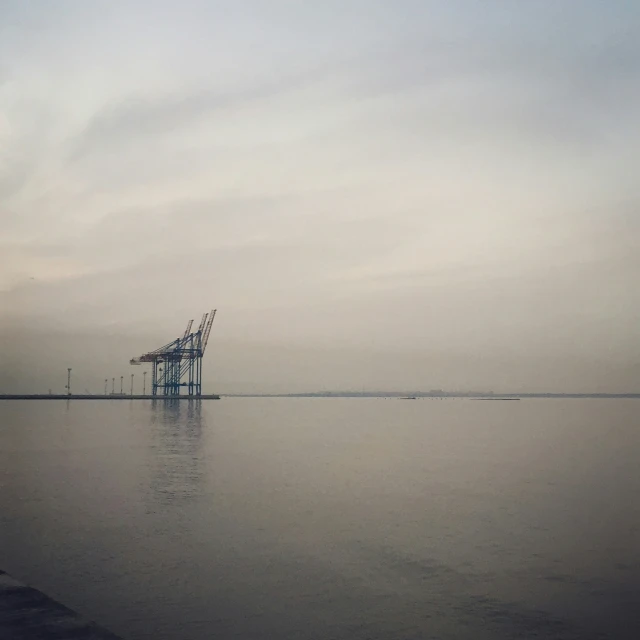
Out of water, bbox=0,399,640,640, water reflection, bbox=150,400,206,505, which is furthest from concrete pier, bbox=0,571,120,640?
water reflection, bbox=150,400,206,505

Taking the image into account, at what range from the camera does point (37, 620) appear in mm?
8094

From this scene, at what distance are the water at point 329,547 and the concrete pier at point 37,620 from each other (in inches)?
32.8

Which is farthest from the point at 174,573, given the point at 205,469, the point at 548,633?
the point at 205,469

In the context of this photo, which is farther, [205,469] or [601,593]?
[205,469]

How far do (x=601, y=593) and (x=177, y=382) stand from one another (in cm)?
13005

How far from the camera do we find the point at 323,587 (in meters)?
11.2

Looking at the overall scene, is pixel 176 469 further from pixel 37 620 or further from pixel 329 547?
pixel 37 620

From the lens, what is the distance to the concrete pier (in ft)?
24.7

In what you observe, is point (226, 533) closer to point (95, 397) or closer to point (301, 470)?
point (301, 470)

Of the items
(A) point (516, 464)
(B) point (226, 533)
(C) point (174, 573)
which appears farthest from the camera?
(A) point (516, 464)

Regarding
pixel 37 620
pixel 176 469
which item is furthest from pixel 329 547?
pixel 176 469

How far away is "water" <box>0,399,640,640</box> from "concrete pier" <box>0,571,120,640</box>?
834mm

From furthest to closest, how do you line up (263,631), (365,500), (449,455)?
(449,455)
(365,500)
(263,631)

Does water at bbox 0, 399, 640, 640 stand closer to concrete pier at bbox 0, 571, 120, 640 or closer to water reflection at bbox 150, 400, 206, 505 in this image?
water reflection at bbox 150, 400, 206, 505
